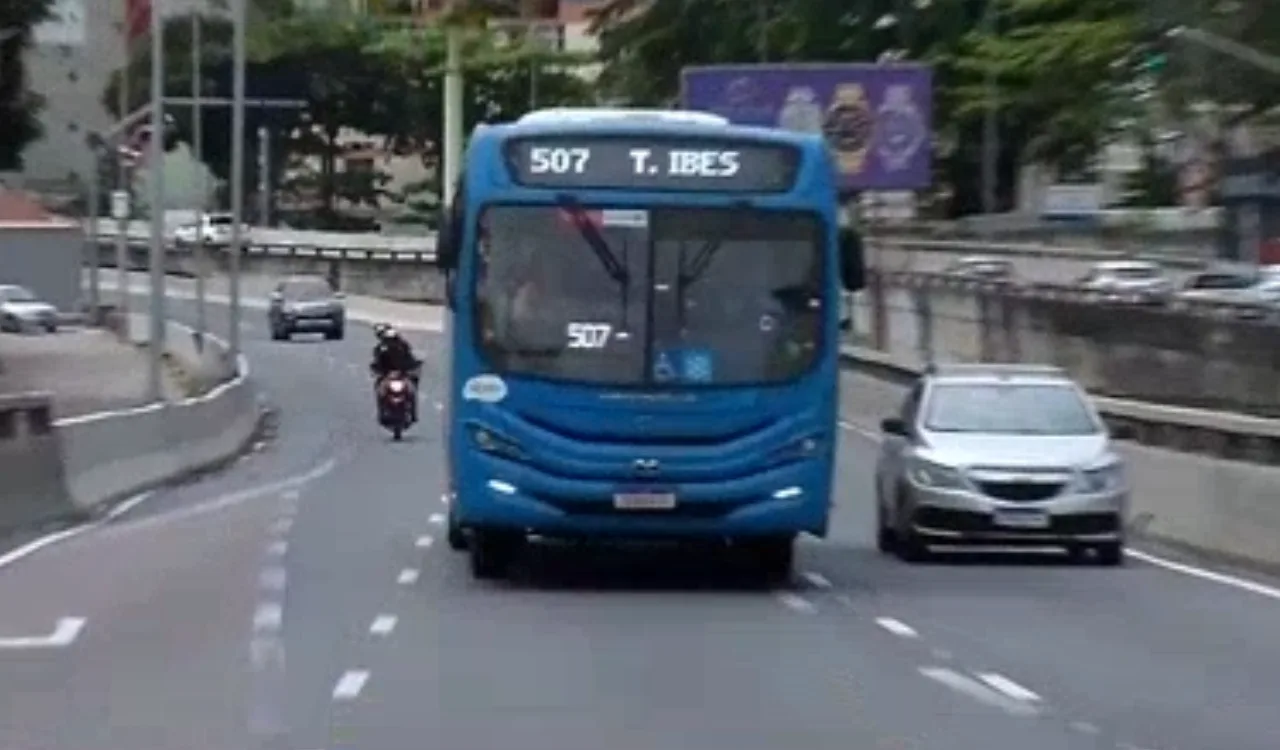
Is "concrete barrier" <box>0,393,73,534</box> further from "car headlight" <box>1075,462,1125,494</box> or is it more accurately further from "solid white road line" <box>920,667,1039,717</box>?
"solid white road line" <box>920,667,1039,717</box>

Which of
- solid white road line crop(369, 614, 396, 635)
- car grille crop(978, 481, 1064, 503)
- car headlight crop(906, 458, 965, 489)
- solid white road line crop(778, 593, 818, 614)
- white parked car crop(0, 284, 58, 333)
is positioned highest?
car headlight crop(906, 458, 965, 489)

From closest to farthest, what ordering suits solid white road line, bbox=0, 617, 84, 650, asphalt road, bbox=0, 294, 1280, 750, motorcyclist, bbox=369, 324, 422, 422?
asphalt road, bbox=0, 294, 1280, 750, solid white road line, bbox=0, 617, 84, 650, motorcyclist, bbox=369, 324, 422, 422

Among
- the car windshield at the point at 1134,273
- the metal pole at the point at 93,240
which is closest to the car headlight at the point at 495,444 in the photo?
the car windshield at the point at 1134,273

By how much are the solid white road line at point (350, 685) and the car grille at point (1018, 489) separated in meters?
9.98

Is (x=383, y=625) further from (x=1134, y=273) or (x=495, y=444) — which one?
(x=1134, y=273)

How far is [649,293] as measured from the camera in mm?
23781

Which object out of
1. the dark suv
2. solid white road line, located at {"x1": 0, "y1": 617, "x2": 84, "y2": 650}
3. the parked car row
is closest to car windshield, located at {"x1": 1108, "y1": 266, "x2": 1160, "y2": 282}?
the parked car row

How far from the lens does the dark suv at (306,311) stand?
98.1m

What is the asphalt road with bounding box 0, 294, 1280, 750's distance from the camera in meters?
15.7

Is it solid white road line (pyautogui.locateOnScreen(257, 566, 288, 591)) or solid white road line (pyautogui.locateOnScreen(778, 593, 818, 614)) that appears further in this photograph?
solid white road line (pyautogui.locateOnScreen(257, 566, 288, 591))

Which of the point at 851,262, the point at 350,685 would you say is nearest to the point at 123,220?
the point at 851,262

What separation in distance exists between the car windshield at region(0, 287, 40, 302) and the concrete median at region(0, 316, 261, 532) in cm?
4168

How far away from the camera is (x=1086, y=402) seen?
96.1 ft

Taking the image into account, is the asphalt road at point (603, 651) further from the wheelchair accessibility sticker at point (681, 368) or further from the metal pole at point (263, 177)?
the metal pole at point (263, 177)
